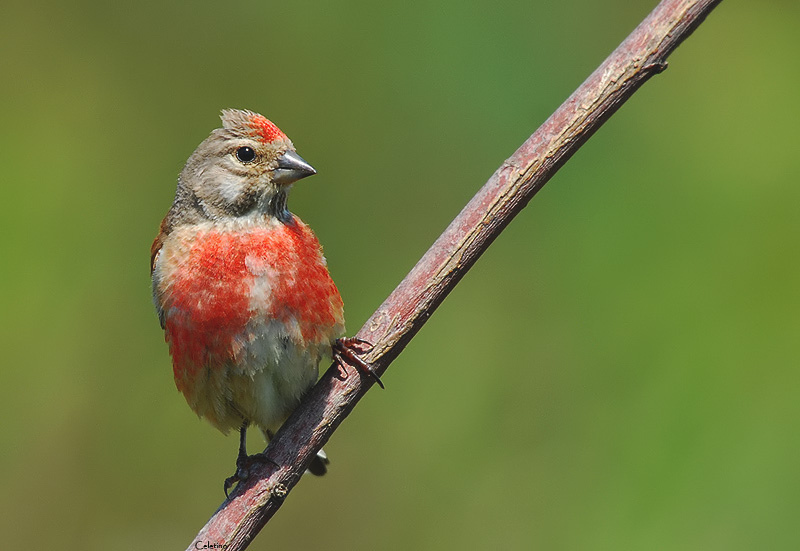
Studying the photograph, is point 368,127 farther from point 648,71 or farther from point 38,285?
point 648,71

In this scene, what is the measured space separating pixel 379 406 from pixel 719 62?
10.00 ft

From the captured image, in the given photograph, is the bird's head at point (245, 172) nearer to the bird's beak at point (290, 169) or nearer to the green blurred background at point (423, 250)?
the bird's beak at point (290, 169)

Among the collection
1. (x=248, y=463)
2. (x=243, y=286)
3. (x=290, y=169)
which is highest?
(x=290, y=169)

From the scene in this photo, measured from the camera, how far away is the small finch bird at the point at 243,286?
3.99 m

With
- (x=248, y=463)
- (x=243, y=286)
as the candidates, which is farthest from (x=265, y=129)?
(x=248, y=463)

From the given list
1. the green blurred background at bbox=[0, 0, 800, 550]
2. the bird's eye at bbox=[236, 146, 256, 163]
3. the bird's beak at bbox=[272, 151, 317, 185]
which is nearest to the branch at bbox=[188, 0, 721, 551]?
the bird's beak at bbox=[272, 151, 317, 185]

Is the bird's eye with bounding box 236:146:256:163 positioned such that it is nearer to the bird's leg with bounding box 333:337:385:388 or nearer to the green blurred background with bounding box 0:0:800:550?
the bird's leg with bounding box 333:337:385:388

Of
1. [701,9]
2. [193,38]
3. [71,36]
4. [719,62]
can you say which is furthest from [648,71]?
[71,36]

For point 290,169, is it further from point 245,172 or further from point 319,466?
point 319,466

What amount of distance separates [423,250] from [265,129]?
2.00 m

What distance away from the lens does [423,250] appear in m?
6.02

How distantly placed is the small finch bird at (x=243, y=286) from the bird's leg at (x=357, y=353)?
0.06 metres

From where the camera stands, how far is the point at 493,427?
5.68 meters

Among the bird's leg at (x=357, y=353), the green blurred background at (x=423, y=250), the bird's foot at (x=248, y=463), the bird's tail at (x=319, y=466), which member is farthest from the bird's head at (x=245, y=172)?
the green blurred background at (x=423, y=250)
